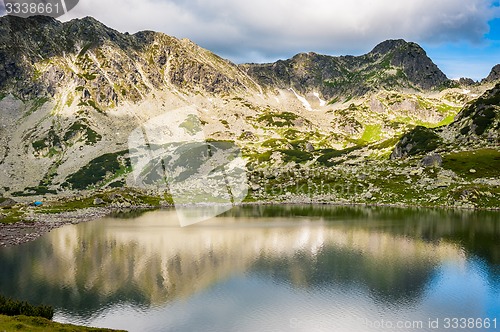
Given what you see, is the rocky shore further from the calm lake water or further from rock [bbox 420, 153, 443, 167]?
rock [bbox 420, 153, 443, 167]

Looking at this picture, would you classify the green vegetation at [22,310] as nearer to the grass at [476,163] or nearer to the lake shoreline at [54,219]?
the lake shoreline at [54,219]

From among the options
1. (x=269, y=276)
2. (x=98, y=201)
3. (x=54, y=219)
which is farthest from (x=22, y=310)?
(x=98, y=201)

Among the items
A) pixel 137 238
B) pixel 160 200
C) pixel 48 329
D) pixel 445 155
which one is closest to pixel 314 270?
pixel 48 329

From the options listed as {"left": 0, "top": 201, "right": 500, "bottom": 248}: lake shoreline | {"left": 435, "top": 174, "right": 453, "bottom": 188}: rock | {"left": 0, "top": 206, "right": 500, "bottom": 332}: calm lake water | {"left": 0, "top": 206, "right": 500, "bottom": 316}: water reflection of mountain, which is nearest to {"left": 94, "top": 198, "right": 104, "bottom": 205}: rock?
{"left": 0, "top": 201, "right": 500, "bottom": 248}: lake shoreline

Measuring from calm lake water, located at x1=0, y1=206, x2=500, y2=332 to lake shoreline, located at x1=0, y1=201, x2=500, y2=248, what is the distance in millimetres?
6002

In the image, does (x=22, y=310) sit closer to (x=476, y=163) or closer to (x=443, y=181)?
(x=443, y=181)

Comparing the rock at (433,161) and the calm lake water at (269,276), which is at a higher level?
the rock at (433,161)

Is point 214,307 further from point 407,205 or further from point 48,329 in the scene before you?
point 407,205

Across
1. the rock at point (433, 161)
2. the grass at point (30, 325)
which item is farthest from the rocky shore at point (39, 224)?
the rock at point (433, 161)

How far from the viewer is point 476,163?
534ft

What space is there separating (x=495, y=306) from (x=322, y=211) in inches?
3631

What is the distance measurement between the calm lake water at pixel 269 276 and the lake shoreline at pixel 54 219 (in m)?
6.00

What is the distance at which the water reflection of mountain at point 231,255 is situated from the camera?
54.7 m

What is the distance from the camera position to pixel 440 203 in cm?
13738
